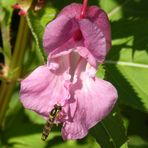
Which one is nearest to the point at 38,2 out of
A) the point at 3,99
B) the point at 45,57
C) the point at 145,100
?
the point at 45,57

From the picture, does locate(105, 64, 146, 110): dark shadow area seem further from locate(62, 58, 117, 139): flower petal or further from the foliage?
locate(62, 58, 117, 139): flower petal

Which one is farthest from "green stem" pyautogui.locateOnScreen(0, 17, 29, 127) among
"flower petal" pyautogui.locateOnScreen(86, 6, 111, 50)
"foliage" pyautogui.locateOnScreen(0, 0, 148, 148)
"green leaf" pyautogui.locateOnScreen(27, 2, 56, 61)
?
"flower petal" pyautogui.locateOnScreen(86, 6, 111, 50)

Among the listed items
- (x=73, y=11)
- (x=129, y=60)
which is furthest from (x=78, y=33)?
(x=129, y=60)

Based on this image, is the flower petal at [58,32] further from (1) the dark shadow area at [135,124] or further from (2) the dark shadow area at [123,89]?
(1) the dark shadow area at [135,124]

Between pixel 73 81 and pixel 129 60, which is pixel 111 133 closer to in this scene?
pixel 73 81

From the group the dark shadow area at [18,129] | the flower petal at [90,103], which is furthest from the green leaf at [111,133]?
the dark shadow area at [18,129]

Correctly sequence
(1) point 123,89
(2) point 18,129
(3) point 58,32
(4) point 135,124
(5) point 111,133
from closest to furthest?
1. (3) point 58,32
2. (5) point 111,133
3. (1) point 123,89
4. (2) point 18,129
5. (4) point 135,124
